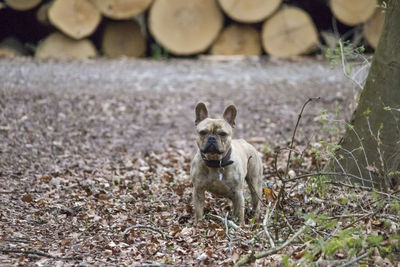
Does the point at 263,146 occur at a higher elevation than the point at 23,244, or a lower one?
lower

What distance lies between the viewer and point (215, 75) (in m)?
13.1

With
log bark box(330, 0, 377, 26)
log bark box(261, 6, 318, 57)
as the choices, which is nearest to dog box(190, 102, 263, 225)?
log bark box(261, 6, 318, 57)

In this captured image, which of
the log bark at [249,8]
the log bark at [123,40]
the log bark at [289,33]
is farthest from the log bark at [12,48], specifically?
the log bark at [289,33]

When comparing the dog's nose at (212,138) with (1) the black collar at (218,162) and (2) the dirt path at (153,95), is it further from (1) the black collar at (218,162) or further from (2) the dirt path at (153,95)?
(2) the dirt path at (153,95)

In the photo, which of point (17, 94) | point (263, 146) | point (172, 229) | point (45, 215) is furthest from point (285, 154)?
point (17, 94)

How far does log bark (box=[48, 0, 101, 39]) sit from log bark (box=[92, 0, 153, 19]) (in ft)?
0.61

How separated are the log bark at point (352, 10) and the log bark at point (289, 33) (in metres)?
0.72

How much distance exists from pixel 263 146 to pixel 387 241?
4.91 meters

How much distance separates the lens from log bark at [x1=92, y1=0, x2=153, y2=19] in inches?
553

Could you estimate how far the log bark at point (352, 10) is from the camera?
14.0 meters

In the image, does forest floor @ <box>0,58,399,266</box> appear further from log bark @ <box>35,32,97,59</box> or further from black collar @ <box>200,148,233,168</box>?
log bark @ <box>35,32,97,59</box>

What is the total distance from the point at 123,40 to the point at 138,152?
675 centimetres

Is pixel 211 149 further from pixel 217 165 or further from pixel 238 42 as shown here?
pixel 238 42

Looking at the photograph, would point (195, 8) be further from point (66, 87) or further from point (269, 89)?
point (66, 87)
